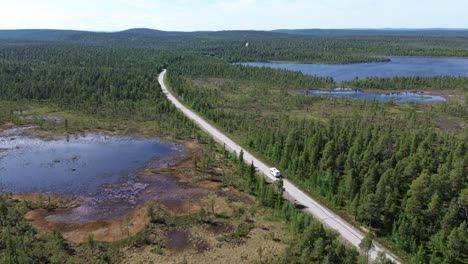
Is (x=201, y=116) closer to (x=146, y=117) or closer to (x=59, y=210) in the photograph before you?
(x=146, y=117)

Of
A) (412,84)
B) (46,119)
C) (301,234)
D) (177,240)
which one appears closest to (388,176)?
(301,234)

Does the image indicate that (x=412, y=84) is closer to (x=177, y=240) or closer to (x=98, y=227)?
(x=177, y=240)

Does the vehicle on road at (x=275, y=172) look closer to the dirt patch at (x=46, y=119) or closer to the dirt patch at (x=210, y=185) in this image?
the dirt patch at (x=210, y=185)

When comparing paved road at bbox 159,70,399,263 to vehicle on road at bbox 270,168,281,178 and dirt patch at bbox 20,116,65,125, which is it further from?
dirt patch at bbox 20,116,65,125

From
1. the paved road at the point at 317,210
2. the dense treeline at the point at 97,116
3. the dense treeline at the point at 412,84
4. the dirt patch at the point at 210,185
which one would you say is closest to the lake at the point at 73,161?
the dense treeline at the point at 97,116

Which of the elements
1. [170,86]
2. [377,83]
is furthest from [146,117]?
[377,83]

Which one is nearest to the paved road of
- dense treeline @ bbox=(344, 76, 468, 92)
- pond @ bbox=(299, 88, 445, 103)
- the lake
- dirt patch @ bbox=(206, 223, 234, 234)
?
dirt patch @ bbox=(206, 223, 234, 234)

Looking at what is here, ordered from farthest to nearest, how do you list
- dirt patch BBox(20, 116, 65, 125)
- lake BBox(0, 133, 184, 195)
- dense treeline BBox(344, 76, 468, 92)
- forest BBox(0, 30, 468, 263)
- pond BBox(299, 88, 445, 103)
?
dense treeline BBox(344, 76, 468, 92), pond BBox(299, 88, 445, 103), dirt patch BBox(20, 116, 65, 125), lake BBox(0, 133, 184, 195), forest BBox(0, 30, 468, 263)
